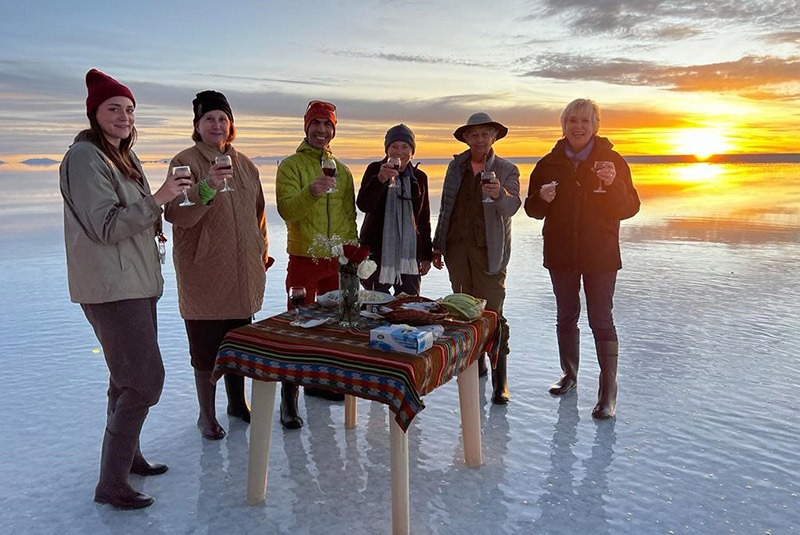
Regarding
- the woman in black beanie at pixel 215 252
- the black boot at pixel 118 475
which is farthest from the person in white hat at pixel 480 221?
the black boot at pixel 118 475

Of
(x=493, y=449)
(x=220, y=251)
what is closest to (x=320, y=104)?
(x=220, y=251)

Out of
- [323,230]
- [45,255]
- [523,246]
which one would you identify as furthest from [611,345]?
[45,255]

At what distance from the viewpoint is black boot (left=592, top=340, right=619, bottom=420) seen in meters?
4.28

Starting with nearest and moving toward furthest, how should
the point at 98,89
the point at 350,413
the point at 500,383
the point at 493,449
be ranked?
the point at 98,89, the point at 493,449, the point at 350,413, the point at 500,383

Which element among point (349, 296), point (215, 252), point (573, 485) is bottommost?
point (573, 485)

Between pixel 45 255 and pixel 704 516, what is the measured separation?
9675mm

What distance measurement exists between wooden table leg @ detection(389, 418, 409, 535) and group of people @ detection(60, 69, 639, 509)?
126 centimetres

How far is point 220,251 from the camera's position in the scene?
390 cm

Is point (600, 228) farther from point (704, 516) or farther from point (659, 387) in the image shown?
point (704, 516)

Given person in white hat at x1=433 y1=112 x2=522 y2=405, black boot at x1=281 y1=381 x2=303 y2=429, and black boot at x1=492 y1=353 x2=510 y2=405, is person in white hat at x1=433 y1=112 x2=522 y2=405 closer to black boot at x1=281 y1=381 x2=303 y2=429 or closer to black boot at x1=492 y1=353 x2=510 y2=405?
black boot at x1=492 y1=353 x2=510 y2=405

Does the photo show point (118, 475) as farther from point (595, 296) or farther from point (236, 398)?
point (595, 296)

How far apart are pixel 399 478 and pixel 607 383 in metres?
2.07

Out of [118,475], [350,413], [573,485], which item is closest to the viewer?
[118,475]

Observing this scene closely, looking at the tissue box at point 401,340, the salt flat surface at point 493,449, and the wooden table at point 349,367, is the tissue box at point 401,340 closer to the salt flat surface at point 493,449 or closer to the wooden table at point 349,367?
the wooden table at point 349,367
